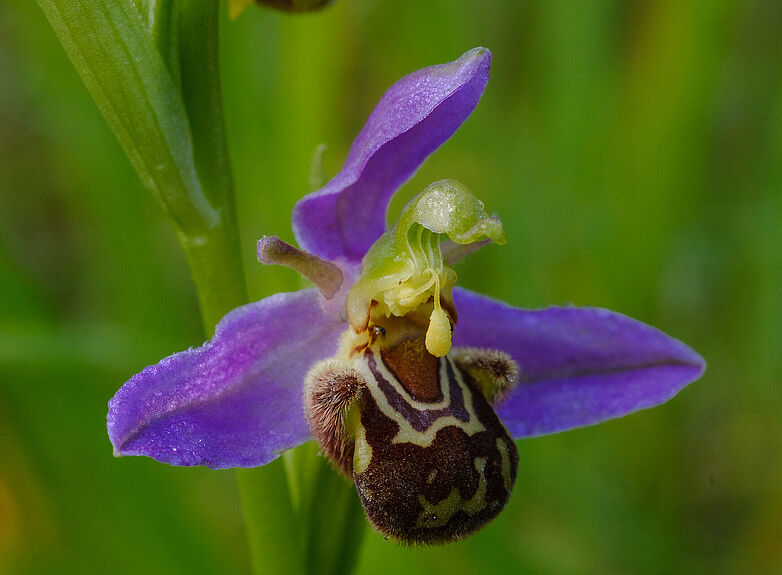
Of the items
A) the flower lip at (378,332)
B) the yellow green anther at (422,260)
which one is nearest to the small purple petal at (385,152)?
the flower lip at (378,332)

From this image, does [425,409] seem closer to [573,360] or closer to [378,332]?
[378,332]

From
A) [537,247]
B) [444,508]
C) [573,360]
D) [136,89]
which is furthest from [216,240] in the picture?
[537,247]

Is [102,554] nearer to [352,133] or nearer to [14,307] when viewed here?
[14,307]

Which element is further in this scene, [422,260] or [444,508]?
[422,260]

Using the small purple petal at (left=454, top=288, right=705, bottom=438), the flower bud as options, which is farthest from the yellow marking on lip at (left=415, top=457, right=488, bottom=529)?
the flower bud

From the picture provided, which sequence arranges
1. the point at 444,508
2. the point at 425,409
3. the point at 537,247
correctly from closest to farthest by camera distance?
the point at 444,508 → the point at 425,409 → the point at 537,247

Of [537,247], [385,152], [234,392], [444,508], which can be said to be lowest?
[537,247]

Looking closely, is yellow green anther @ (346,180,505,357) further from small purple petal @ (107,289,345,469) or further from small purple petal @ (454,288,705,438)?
small purple petal @ (454,288,705,438)
